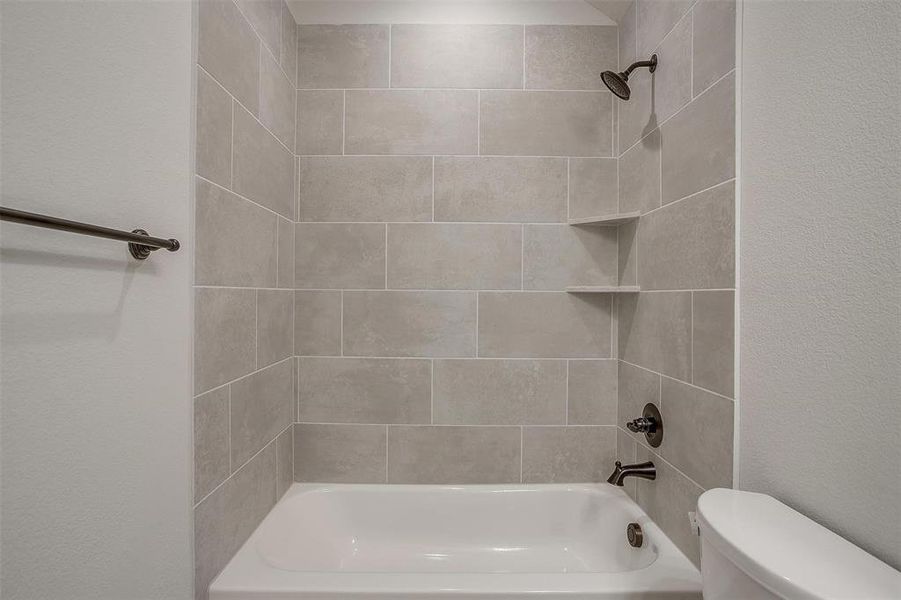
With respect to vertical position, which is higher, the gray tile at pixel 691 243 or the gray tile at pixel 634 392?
the gray tile at pixel 691 243

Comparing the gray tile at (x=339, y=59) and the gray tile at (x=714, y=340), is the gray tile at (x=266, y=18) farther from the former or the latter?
the gray tile at (x=714, y=340)

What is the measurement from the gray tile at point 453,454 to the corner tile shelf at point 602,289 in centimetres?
60

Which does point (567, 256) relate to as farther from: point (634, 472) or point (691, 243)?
point (634, 472)

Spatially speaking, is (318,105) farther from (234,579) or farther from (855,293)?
(855,293)

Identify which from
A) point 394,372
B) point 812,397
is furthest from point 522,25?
point 812,397

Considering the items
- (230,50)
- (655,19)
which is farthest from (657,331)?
(230,50)

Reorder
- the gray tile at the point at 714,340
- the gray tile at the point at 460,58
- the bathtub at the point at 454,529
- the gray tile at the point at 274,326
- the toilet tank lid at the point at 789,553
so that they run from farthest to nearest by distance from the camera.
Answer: the gray tile at the point at 460,58 < the bathtub at the point at 454,529 < the gray tile at the point at 274,326 < the gray tile at the point at 714,340 < the toilet tank lid at the point at 789,553

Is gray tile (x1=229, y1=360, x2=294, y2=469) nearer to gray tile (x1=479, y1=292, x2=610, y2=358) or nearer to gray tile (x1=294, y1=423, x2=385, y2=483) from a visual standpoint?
gray tile (x1=294, y1=423, x2=385, y2=483)

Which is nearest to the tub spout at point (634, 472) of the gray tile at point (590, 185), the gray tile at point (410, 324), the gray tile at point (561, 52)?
the gray tile at point (410, 324)

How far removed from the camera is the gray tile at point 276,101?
146 cm

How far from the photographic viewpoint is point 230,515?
1.24m

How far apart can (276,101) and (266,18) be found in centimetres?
25

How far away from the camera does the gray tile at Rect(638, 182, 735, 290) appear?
1080 mm

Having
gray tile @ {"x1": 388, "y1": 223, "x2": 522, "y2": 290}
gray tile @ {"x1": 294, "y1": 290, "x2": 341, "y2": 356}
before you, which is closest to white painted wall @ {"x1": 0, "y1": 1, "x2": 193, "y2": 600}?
gray tile @ {"x1": 294, "y1": 290, "x2": 341, "y2": 356}
